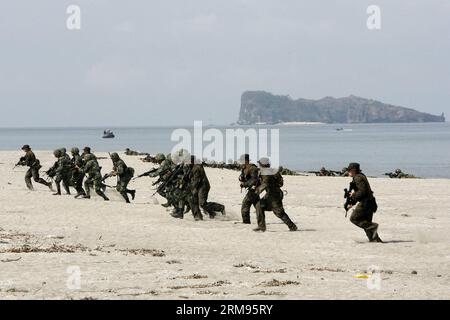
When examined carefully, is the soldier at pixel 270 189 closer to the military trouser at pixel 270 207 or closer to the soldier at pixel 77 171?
the military trouser at pixel 270 207

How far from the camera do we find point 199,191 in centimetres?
2130

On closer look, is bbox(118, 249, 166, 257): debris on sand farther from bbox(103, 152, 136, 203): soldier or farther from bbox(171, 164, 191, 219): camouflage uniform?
bbox(103, 152, 136, 203): soldier

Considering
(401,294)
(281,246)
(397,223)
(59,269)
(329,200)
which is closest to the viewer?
(401,294)

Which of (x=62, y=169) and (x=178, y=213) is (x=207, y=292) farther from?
(x=62, y=169)

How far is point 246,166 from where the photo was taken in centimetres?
1988

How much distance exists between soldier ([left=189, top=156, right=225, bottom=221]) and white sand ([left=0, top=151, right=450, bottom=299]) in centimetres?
41

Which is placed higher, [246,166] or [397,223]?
[246,166]

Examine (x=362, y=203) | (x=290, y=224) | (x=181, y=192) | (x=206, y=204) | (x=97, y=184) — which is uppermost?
(x=362, y=203)

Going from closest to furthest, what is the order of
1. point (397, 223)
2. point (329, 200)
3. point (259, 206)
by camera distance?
point (259, 206), point (397, 223), point (329, 200)

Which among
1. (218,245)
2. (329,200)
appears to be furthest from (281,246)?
(329,200)

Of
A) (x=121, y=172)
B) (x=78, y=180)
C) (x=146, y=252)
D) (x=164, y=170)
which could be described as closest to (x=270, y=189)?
(x=146, y=252)

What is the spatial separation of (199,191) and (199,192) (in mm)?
27

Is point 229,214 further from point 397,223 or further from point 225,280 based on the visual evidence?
point 225,280
